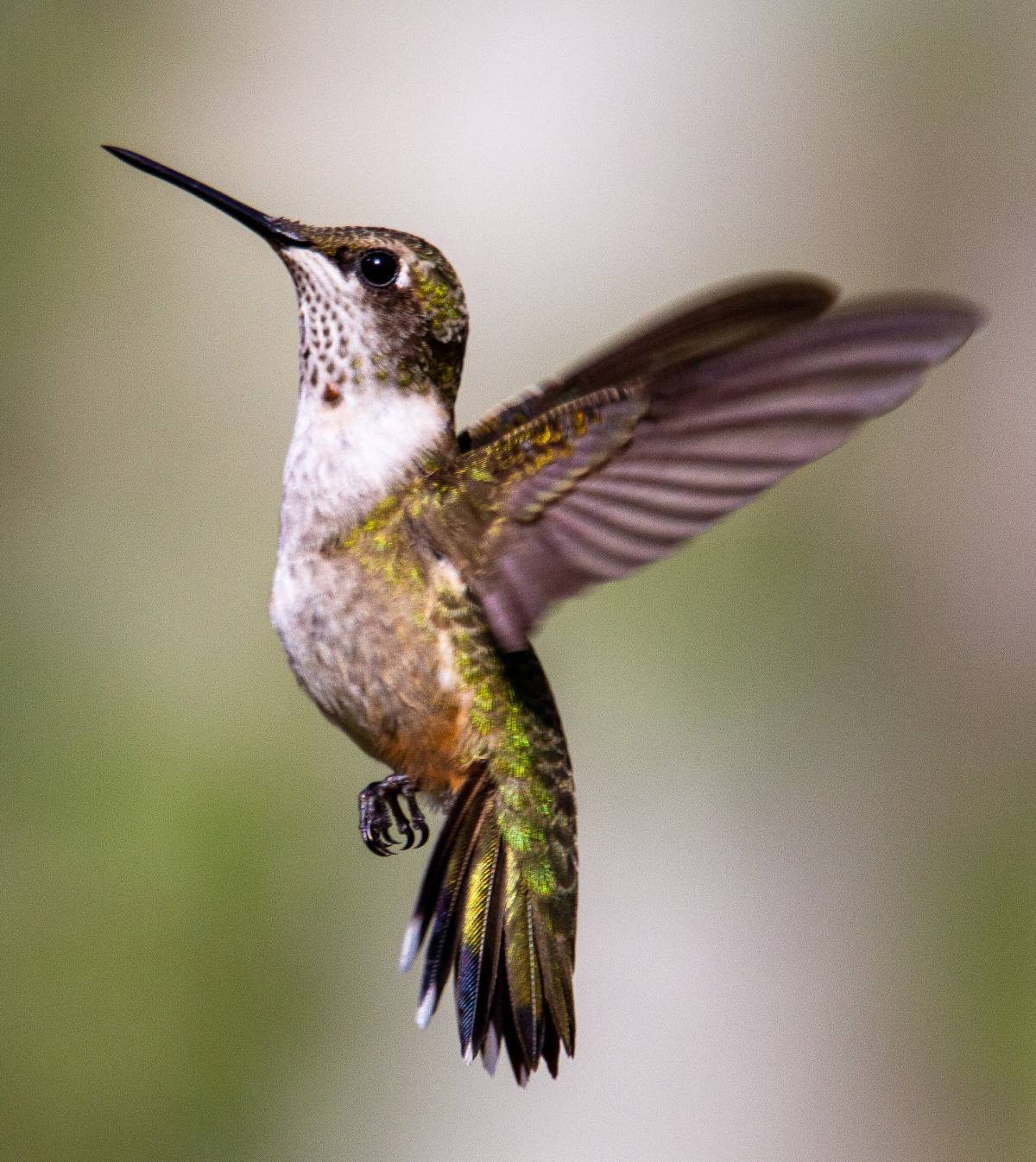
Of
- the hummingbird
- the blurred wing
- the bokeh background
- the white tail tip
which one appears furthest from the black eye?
the bokeh background

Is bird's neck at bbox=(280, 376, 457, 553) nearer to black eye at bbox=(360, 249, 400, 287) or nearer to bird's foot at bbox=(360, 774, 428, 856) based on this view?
black eye at bbox=(360, 249, 400, 287)

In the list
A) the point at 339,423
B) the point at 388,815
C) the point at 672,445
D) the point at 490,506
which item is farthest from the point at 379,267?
the point at 388,815

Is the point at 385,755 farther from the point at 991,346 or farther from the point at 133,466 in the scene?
the point at 991,346

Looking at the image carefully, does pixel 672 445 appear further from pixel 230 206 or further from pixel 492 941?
pixel 492 941

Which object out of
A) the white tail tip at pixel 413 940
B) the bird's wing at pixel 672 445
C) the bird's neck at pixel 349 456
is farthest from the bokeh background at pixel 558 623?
the bird's wing at pixel 672 445

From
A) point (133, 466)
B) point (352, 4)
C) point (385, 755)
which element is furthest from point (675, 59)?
point (385, 755)

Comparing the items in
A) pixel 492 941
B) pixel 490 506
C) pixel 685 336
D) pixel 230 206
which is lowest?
pixel 492 941

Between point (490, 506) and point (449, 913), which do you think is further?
point (449, 913)
